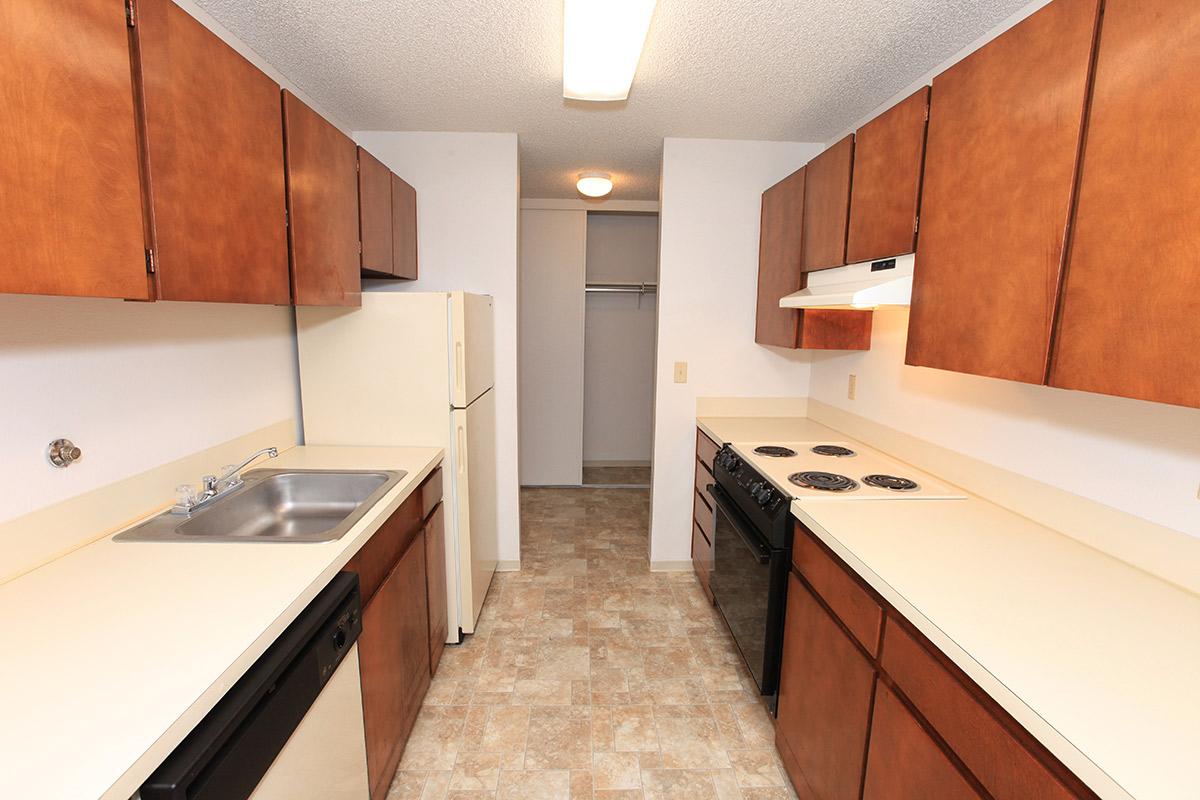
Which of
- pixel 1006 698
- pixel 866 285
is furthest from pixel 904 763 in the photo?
pixel 866 285

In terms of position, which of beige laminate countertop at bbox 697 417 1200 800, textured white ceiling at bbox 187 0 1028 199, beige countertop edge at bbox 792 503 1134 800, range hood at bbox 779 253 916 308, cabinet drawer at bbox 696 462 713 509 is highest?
textured white ceiling at bbox 187 0 1028 199

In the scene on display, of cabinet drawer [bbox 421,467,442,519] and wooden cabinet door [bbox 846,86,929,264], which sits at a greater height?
wooden cabinet door [bbox 846,86,929,264]

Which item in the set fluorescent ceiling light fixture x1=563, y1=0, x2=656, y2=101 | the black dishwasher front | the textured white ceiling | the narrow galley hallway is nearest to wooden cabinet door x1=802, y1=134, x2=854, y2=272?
the textured white ceiling

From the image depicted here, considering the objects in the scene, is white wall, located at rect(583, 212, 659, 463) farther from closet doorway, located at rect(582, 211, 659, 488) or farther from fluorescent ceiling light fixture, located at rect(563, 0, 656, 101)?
fluorescent ceiling light fixture, located at rect(563, 0, 656, 101)

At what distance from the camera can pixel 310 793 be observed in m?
1.10

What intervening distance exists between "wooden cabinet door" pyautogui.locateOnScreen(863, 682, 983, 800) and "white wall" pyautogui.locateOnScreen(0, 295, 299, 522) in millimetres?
1948

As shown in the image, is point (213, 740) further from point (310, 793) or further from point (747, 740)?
point (747, 740)

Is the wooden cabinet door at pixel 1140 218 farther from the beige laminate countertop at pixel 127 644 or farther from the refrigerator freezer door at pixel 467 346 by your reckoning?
the refrigerator freezer door at pixel 467 346

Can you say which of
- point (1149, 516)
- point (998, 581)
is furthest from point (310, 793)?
point (1149, 516)

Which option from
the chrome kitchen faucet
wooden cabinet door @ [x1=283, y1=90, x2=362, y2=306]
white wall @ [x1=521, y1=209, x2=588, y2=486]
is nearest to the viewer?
the chrome kitchen faucet

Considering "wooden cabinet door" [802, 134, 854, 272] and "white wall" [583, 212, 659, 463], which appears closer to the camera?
"wooden cabinet door" [802, 134, 854, 272]

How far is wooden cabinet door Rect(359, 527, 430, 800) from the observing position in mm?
1477

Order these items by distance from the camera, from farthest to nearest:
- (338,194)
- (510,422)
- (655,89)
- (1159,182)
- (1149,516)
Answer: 1. (510,422)
2. (655,89)
3. (338,194)
4. (1149,516)
5. (1159,182)

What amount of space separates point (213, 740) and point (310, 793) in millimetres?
439
